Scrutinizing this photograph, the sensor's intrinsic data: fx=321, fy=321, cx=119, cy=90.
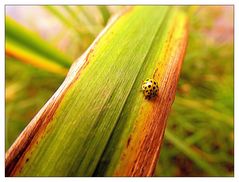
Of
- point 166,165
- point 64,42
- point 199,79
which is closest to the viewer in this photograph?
point 166,165

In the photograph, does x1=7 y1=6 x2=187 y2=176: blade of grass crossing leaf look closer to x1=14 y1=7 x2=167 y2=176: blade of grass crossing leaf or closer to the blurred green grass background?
x1=14 y1=7 x2=167 y2=176: blade of grass crossing leaf

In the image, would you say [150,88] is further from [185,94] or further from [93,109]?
[185,94]

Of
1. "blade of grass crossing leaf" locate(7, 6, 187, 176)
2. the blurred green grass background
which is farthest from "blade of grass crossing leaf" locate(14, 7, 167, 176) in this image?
the blurred green grass background

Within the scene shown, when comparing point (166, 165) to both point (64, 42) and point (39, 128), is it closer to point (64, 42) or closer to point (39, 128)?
point (39, 128)

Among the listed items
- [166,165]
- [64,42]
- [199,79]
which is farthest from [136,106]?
[64,42]

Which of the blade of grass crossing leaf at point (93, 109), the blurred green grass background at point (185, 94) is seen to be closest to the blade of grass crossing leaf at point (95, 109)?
the blade of grass crossing leaf at point (93, 109)

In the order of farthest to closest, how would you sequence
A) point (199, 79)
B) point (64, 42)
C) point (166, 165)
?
point (64, 42), point (199, 79), point (166, 165)

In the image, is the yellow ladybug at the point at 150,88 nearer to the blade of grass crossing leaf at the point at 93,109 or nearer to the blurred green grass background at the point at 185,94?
the blade of grass crossing leaf at the point at 93,109
